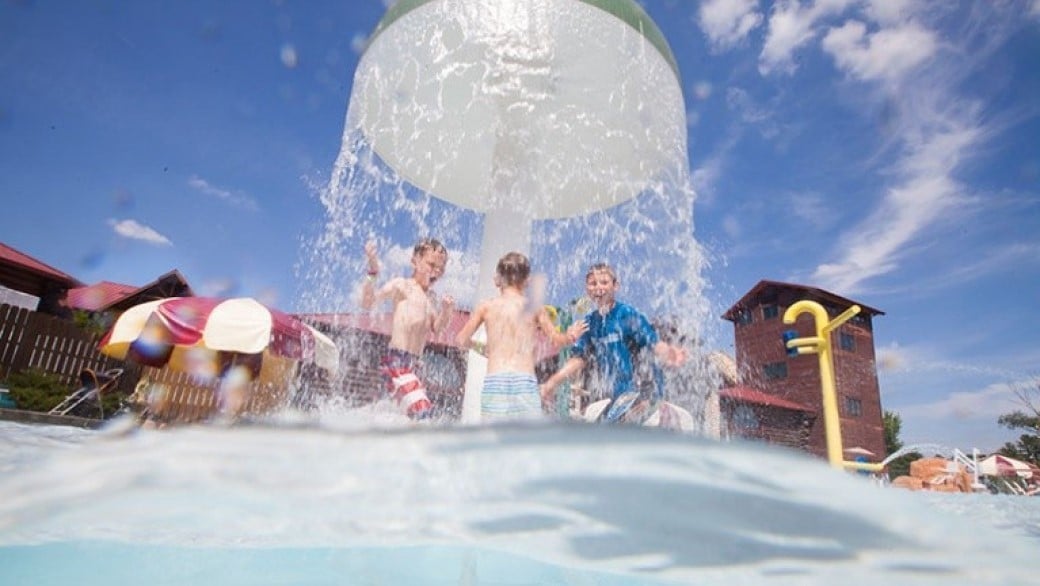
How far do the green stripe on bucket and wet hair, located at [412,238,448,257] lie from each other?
1831mm

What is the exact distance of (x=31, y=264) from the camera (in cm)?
1584

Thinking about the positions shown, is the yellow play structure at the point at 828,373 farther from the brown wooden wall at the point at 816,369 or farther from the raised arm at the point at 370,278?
the brown wooden wall at the point at 816,369

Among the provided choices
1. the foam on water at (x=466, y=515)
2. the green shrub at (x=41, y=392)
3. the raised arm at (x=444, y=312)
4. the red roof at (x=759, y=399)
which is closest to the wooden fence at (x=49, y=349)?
the green shrub at (x=41, y=392)

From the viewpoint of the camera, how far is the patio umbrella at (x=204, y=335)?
7.36 m

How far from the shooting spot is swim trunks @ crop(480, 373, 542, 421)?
129 inches

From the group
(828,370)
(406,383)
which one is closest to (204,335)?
(406,383)

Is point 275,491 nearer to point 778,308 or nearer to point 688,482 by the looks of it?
point 688,482

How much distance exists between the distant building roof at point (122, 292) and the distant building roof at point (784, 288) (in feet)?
77.1

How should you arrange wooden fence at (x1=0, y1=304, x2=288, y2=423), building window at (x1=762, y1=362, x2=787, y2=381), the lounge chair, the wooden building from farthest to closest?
building window at (x1=762, y1=362, x2=787, y2=381) < the wooden building < wooden fence at (x1=0, y1=304, x2=288, y2=423) < the lounge chair

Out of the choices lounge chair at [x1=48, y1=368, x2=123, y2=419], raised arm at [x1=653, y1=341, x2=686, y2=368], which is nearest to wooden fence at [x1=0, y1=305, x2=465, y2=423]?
lounge chair at [x1=48, y1=368, x2=123, y2=419]

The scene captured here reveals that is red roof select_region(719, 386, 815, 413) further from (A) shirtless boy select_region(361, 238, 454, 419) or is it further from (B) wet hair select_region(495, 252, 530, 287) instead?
(B) wet hair select_region(495, 252, 530, 287)

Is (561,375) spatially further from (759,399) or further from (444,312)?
(759,399)

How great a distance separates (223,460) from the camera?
2404 millimetres

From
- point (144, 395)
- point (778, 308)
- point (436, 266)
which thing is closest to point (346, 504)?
point (436, 266)
